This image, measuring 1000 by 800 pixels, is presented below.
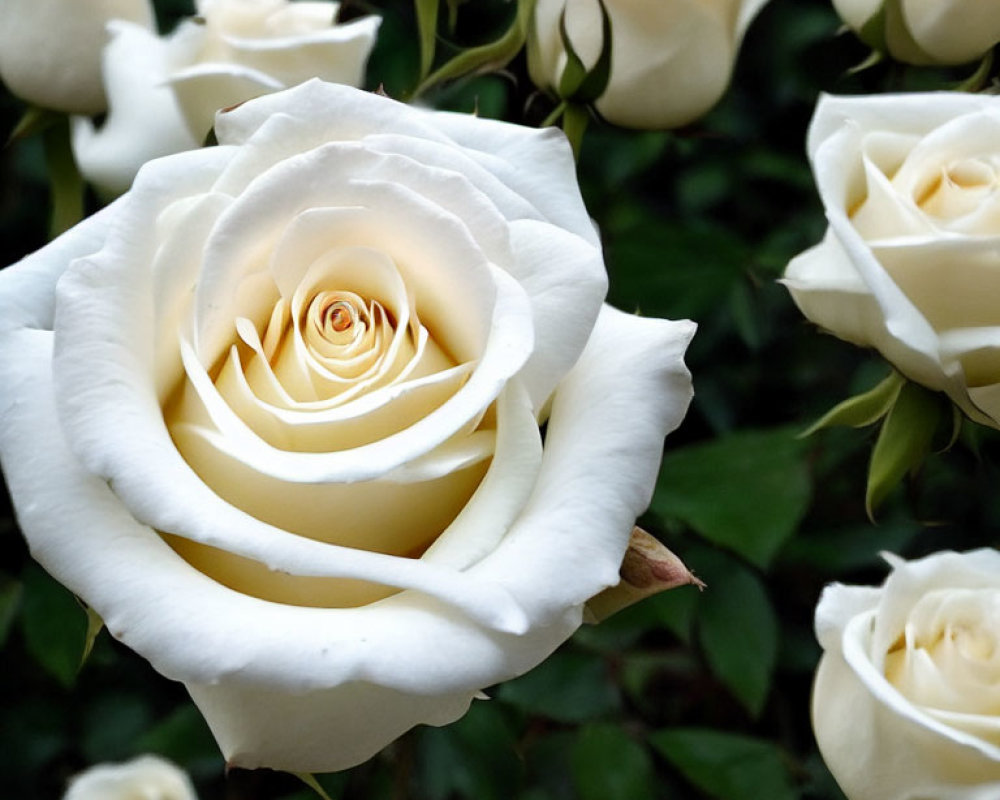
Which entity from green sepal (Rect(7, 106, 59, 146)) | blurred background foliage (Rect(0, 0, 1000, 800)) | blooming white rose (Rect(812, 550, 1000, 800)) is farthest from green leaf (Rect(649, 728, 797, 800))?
green sepal (Rect(7, 106, 59, 146))

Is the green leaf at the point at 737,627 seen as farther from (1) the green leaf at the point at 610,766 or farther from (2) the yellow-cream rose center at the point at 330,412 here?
(2) the yellow-cream rose center at the point at 330,412

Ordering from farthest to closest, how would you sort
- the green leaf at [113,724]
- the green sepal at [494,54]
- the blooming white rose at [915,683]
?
the green leaf at [113,724]
the green sepal at [494,54]
the blooming white rose at [915,683]

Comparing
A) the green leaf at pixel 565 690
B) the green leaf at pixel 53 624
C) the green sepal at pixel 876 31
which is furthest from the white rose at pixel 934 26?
the green leaf at pixel 53 624

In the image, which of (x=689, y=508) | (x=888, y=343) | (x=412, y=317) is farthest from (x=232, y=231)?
(x=689, y=508)

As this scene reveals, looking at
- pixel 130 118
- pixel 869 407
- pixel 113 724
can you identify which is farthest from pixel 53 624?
pixel 869 407

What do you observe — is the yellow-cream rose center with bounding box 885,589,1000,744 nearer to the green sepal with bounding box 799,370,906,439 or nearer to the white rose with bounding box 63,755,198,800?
the green sepal with bounding box 799,370,906,439
